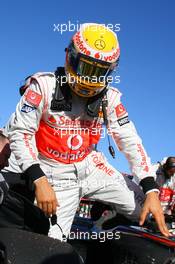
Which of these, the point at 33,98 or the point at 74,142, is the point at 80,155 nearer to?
the point at 74,142

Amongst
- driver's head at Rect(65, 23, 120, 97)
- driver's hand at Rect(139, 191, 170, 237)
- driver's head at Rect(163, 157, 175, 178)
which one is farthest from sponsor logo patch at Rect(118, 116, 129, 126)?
driver's head at Rect(163, 157, 175, 178)

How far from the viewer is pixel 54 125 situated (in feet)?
12.2

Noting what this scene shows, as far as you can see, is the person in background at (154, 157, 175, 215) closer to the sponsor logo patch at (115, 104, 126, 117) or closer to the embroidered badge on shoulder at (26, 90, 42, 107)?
the sponsor logo patch at (115, 104, 126, 117)

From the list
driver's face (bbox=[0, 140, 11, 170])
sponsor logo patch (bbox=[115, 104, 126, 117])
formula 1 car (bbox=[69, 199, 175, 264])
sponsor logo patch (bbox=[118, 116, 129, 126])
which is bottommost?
formula 1 car (bbox=[69, 199, 175, 264])

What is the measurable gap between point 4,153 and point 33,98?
22.5 inches

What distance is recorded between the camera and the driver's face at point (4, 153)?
120 inches

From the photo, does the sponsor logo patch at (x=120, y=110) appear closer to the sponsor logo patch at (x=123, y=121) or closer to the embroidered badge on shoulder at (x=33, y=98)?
the sponsor logo patch at (x=123, y=121)

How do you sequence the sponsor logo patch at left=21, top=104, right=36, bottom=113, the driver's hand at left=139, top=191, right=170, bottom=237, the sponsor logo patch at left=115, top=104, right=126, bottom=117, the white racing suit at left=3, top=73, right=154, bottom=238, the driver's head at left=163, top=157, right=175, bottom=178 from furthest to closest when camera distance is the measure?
1. the driver's head at left=163, top=157, right=175, bottom=178
2. the sponsor logo patch at left=115, top=104, right=126, bottom=117
3. the white racing suit at left=3, top=73, right=154, bottom=238
4. the sponsor logo patch at left=21, top=104, right=36, bottom=113
5. the driver's hand at left=139, top=191, right=170, bottom=237

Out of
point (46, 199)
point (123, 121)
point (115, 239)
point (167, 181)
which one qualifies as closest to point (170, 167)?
point (167, 181)

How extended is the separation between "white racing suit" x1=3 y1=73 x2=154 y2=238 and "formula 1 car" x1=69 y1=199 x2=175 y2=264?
14 centimetres

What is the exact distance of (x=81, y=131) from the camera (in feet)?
12.5

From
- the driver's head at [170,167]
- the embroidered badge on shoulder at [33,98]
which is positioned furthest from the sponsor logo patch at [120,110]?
the driver's head at [170,167]

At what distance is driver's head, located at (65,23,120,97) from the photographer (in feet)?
11.5

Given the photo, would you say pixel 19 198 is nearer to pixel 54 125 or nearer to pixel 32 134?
pixel 32 134
